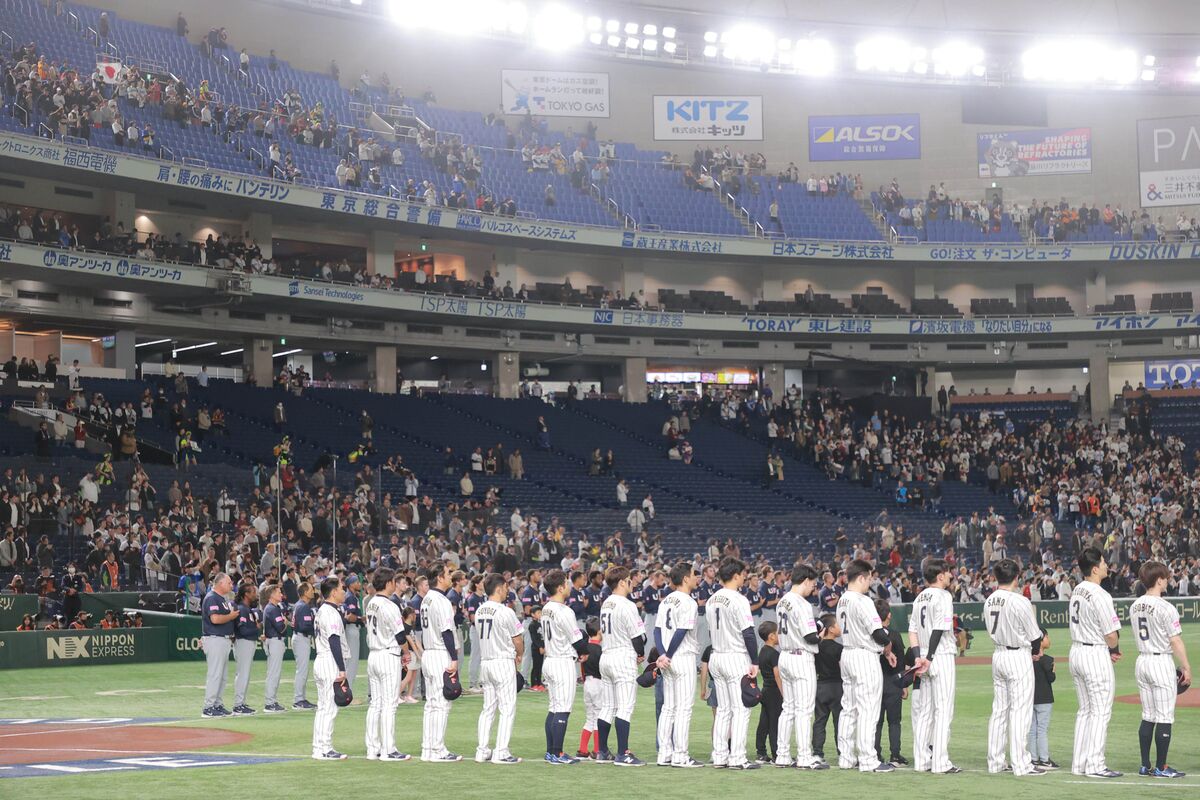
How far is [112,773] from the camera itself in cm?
1337

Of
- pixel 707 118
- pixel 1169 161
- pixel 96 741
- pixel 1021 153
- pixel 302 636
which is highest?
pixel 707 118

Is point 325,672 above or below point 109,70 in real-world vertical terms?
below

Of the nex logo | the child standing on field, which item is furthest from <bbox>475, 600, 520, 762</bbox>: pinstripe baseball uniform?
the nex logo

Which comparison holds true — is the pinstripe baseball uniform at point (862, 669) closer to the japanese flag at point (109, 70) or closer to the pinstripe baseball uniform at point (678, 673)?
the pinstripe baseball uniform at point (678, 673)

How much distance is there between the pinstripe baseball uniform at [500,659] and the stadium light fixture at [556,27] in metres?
45.6

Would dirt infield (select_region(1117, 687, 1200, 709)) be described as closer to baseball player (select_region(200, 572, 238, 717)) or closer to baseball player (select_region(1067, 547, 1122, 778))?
baseball player (select_region(1067, 547, 1122, 778))

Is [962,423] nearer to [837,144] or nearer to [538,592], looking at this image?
[837,144]

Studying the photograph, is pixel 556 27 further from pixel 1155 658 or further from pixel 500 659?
pixel 1155 658

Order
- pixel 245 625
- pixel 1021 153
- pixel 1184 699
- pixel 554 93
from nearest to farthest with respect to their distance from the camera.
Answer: pixel 245 625 → pixel 1184 699 → pixel 554 93 → pixel 1021 153

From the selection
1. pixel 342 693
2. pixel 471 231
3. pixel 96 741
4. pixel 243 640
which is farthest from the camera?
pixel 471 231

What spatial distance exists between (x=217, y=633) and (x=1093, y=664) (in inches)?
448

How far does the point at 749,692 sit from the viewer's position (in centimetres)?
1273

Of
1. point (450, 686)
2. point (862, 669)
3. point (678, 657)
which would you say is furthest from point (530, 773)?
point (862, 669)

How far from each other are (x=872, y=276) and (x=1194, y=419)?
14.1 meters
